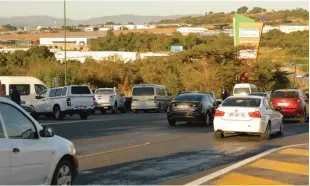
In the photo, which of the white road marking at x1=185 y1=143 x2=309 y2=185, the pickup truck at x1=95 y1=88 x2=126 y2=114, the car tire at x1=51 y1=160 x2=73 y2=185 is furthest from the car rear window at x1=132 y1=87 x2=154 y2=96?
the car tire at x1=51 y1=160 x2=73 y2=185

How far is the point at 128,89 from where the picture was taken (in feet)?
217

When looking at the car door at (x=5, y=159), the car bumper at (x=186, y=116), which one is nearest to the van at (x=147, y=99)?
the car bumper at (x=186, y=116)

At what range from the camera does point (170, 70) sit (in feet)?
230

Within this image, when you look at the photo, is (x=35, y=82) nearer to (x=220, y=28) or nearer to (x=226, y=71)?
(x=226, y=71)

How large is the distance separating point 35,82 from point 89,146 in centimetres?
1758

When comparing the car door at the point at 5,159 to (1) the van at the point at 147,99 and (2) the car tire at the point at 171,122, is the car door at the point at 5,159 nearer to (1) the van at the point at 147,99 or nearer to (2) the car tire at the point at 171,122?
(2) the car tire at the point at 171,122

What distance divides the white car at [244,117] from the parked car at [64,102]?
12570 mm

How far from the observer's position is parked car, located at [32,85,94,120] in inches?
1234

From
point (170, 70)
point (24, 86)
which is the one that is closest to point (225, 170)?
point (24, 86)

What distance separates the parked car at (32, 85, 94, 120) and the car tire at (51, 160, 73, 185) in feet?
71.9

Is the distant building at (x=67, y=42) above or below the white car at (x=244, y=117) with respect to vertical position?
below

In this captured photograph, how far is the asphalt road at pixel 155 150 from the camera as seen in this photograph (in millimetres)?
11875

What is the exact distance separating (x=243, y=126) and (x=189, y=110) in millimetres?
6800

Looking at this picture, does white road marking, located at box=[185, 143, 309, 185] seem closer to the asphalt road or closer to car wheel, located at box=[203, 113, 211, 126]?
the asphalt road
